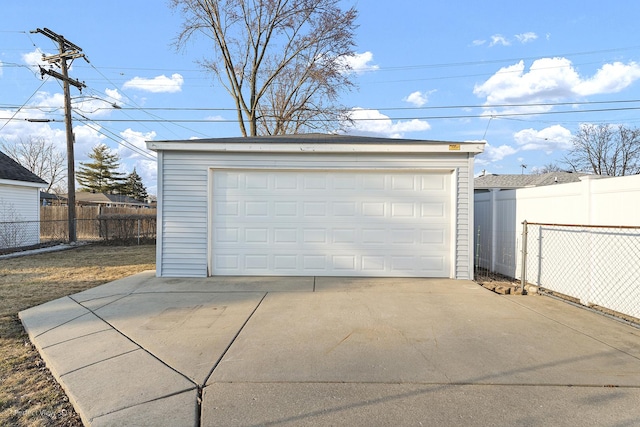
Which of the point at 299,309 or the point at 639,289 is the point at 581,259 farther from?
the point at 299,309

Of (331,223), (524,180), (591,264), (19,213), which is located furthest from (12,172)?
(524,180)

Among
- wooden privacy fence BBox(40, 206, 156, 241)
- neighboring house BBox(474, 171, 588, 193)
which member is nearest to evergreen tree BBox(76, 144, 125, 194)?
wooden privacy fence BBox(40, 206, 156, 241)

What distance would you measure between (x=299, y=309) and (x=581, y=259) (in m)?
4.43

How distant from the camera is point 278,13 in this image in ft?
61.1

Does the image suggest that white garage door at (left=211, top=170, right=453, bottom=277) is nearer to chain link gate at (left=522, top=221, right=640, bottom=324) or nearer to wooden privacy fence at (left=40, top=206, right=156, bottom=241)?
chain link gate at (left=522, top=221, right=640, bottom=324)

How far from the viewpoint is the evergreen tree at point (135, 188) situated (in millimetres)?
50375

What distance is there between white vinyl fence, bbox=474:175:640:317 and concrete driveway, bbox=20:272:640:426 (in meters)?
0.48

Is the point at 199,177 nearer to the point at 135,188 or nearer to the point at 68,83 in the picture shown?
the point at 68,83

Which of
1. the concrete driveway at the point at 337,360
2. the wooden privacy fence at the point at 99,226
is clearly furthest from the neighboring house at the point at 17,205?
the concrete driveway at the point at 337,360

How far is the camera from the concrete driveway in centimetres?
262

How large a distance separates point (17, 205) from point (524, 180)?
28907 millimetres

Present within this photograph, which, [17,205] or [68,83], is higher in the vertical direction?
[68,83]

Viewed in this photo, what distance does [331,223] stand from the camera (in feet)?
24.7

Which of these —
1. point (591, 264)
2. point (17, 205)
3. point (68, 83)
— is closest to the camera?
point (591, 264)
